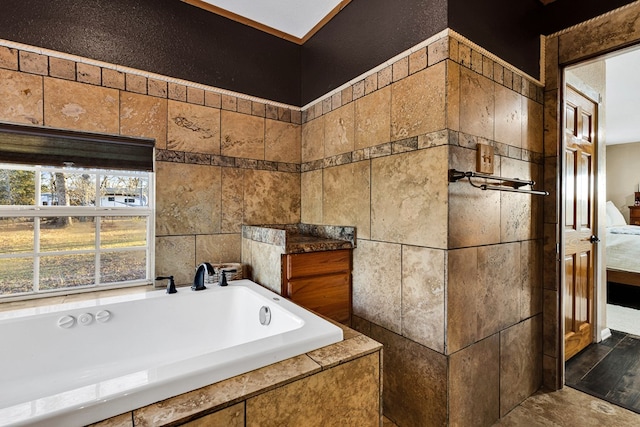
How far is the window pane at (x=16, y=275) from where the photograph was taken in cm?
182

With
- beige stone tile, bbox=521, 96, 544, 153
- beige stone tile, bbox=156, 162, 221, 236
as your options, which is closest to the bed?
beige stone tile, bbox=521, 96, 544, 153

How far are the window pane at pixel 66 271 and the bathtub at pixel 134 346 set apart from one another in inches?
14.7

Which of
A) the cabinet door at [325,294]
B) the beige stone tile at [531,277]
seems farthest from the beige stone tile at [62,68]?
the beige stone tile at [531,277]

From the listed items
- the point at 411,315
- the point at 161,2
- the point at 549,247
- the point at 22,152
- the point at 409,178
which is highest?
the point at 161,2

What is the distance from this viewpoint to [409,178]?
1.66 metres

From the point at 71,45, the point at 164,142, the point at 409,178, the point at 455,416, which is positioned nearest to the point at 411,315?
the point at 455,416

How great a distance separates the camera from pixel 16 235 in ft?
6.06

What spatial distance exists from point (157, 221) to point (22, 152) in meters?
0.80

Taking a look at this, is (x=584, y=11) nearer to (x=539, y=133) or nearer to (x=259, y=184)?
(x=539, y=133)

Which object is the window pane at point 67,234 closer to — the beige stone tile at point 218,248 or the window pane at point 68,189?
the window pane at point 68,189

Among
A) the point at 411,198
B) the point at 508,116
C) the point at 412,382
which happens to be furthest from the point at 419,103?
the point at 412,382

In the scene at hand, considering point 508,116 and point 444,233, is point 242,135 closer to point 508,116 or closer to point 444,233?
point 444,233

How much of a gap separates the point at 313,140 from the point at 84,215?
1688 millimetres

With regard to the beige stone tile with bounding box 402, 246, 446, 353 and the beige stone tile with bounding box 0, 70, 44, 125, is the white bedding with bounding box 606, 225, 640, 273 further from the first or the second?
the beige stone tile with bounding box 0, 70, 44, 125
